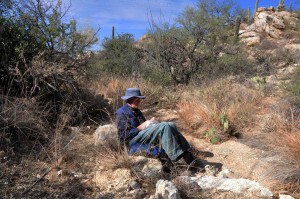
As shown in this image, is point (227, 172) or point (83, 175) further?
point (227, 172)

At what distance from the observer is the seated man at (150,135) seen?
360 centimetres

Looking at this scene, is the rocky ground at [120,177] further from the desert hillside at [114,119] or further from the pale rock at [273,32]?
the pale rock at [273,32]

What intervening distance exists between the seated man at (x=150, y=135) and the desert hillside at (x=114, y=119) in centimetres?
18

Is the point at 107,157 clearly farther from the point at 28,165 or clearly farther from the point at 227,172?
the point at 227,172

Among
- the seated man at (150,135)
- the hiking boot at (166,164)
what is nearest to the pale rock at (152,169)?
the hiking boot at (166,164)

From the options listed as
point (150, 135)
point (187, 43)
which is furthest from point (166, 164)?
point (187, 43)

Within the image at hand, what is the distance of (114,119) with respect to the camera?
18.0ft

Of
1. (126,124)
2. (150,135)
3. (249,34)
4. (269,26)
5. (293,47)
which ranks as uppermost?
(269,26)

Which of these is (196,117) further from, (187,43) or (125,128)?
(187,43)

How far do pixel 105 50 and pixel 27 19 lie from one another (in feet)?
27.9

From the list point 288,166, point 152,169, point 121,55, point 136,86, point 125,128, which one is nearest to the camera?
point 288,166

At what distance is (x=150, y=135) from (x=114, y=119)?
6.27 ft

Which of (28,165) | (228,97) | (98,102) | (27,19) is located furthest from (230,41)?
(28,165)

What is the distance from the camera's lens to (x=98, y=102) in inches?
236
